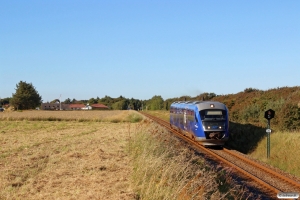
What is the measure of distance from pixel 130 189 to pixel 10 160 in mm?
6701

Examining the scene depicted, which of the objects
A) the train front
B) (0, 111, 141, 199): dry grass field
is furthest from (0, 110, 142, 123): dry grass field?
(0, 111, 141, 199): dry grass field

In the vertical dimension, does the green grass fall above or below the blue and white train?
below

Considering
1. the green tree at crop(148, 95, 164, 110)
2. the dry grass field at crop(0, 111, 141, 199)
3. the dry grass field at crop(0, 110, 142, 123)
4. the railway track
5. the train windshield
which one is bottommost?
the railway track

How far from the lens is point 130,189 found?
9492 millimetres

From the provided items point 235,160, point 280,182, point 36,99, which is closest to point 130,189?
point 280,182

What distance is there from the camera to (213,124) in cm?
2309

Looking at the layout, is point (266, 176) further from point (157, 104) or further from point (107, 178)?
point (157, 104)

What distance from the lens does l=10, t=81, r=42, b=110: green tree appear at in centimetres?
12062

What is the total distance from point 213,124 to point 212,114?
65 cm

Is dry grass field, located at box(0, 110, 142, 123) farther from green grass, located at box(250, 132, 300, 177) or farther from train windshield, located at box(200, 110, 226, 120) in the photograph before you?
Result: green grass, located at box(250, 132, 300, 177)

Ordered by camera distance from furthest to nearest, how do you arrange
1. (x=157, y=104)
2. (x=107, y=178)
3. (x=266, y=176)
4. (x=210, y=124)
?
1. (x=157, y=104)
2. (x=210, y=124)
3. (x=266, y=176)
4. (x=107, y=178)

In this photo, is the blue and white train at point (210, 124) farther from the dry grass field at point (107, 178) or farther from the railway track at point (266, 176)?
Result: the dry grass field at point (107, 178)

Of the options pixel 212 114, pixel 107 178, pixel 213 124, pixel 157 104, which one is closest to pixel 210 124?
pixel 213 124

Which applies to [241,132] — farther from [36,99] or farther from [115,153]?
[36,99]
